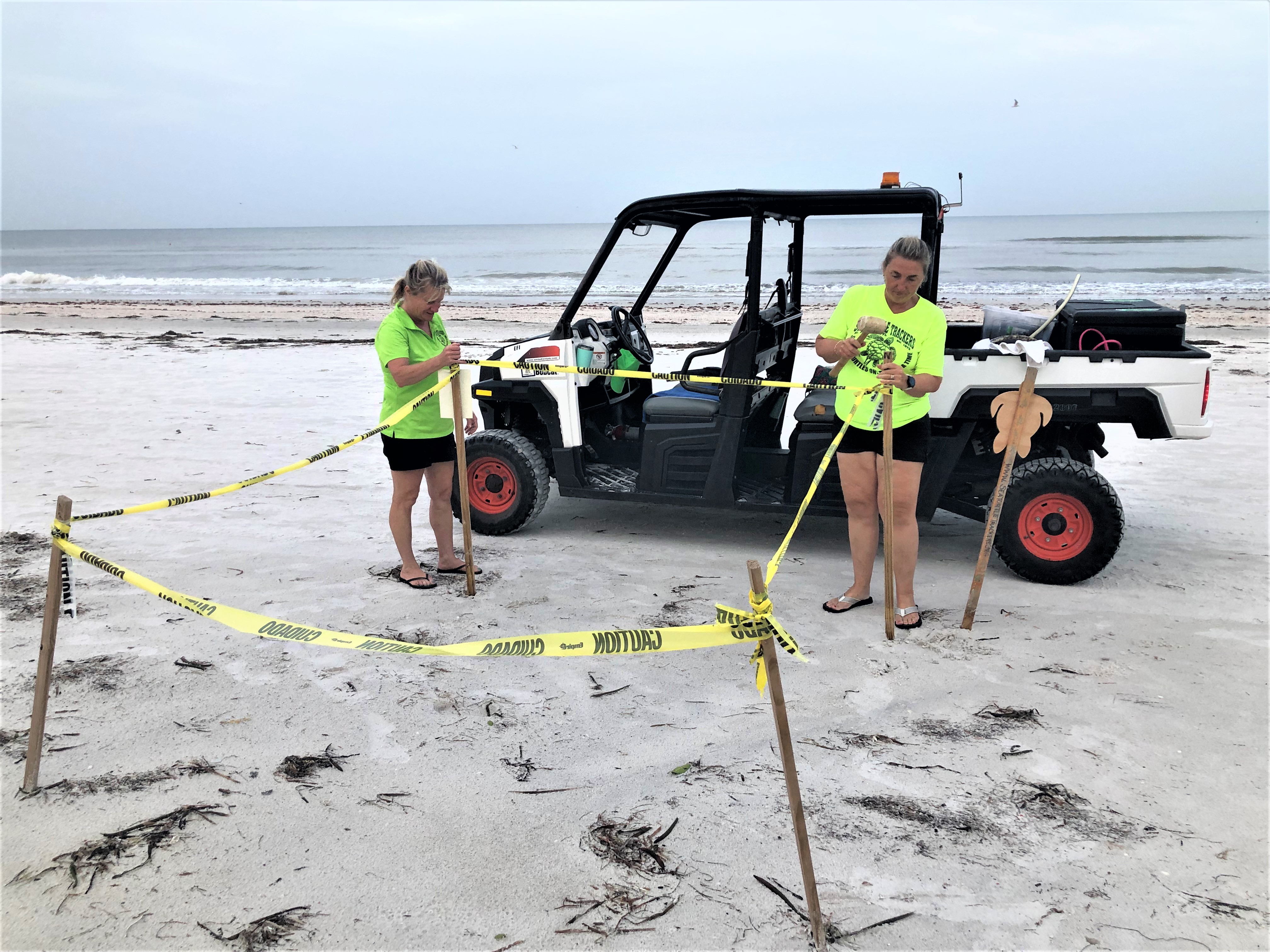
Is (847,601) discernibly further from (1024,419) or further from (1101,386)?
(1101,386)

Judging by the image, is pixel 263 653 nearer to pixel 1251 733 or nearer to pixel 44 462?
pixel 1251 733

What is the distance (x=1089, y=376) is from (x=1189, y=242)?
48.7 meters

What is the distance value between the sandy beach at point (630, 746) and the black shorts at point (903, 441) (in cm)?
78

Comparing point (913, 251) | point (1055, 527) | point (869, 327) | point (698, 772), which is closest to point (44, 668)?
point (698, 772)

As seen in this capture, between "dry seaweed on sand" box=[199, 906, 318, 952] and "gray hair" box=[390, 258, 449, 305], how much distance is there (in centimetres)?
279

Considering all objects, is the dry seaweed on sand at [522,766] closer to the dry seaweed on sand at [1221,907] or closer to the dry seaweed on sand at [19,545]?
the dry seaweed on sand at [1221,907]

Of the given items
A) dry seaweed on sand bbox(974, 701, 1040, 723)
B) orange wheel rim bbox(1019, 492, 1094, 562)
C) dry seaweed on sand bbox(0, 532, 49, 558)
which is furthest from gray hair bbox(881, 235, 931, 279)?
dry seaweed on sand bbox(0, 532, 49, 558)

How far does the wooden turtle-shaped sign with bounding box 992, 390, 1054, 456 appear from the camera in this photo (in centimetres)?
416

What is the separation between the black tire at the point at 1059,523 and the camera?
14.7ft

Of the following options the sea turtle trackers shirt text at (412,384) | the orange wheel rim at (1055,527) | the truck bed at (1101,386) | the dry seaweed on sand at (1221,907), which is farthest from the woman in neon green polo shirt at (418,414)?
the dry seaweed on sand at (1221,907)

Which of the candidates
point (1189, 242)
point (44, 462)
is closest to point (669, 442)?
point (44, 462)

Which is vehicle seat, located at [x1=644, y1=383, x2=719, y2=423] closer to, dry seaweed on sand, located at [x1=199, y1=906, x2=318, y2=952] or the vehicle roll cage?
the vehicle roll cage

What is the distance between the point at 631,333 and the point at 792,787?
4.01 metres

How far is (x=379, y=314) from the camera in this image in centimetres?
2005
